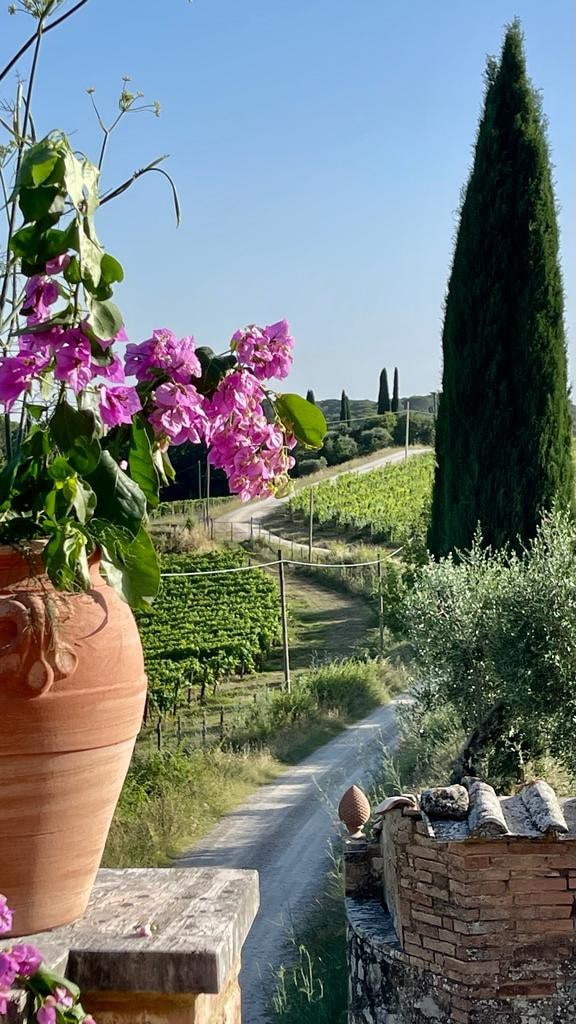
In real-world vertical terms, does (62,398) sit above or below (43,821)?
above

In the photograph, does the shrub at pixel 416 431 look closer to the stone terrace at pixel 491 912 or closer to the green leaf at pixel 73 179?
the stone terrace at pixel 491 912

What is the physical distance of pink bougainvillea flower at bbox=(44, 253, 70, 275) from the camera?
1386mm

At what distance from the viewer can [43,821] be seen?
147cm

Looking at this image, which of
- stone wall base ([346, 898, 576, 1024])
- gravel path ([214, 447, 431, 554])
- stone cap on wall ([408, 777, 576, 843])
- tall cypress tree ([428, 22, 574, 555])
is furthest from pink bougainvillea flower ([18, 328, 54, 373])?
gravel path ([214, 447, 431, 554])

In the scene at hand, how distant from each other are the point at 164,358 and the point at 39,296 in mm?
228

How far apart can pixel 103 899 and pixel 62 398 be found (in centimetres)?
82

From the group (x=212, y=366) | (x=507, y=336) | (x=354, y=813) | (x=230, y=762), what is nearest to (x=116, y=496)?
(x=212, y=366)

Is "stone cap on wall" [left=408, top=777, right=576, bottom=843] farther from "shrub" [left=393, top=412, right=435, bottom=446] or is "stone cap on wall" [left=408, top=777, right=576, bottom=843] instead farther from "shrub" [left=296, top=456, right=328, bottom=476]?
"shrub" [left=393, top=412, right=435, bottom=446]

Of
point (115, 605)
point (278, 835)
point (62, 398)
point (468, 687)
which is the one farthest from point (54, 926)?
point (278, 835)

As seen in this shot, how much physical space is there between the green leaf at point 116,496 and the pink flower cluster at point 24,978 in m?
0.53

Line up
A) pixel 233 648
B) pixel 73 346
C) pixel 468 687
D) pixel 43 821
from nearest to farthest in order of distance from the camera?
pixel 73 346
pixel 43 821
pixel 468 687
pixel 233 648

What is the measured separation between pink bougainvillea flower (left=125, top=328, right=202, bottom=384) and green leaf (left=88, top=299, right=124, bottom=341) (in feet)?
0.57

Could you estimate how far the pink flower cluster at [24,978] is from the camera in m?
1.21

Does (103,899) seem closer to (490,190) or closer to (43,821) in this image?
(43,821)
